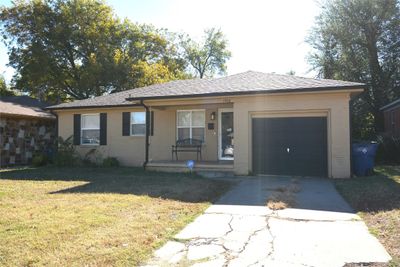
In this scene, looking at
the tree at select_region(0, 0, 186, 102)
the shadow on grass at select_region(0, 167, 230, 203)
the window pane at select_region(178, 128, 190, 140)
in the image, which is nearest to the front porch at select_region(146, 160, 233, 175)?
the shadow on grass at select_region(0, 167, 230, 203)

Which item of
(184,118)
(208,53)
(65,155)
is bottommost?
(65,155)

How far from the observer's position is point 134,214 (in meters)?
6.19

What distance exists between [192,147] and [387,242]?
979 centimetres

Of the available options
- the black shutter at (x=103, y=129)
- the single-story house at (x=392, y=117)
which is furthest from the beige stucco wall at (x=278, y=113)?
the single-story house at (x=392, y=117)

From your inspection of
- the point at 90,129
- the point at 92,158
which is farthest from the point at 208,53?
the point at 92,158

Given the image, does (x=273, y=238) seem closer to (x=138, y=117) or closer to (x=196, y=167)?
(x=196, y=167)

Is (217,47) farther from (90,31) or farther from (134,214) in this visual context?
(134,214)

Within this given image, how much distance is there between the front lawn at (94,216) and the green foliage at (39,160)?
579 centimetres

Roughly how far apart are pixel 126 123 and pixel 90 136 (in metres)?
2.23

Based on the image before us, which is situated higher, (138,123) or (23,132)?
(138,123)

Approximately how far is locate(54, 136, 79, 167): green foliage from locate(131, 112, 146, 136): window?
3.00 meters

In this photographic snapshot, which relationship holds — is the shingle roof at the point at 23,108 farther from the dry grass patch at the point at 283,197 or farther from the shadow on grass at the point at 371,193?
the shadow on grass at the point at 371,193

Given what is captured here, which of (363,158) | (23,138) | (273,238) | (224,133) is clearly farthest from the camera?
(23,138)

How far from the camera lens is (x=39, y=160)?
1620 centimetres
